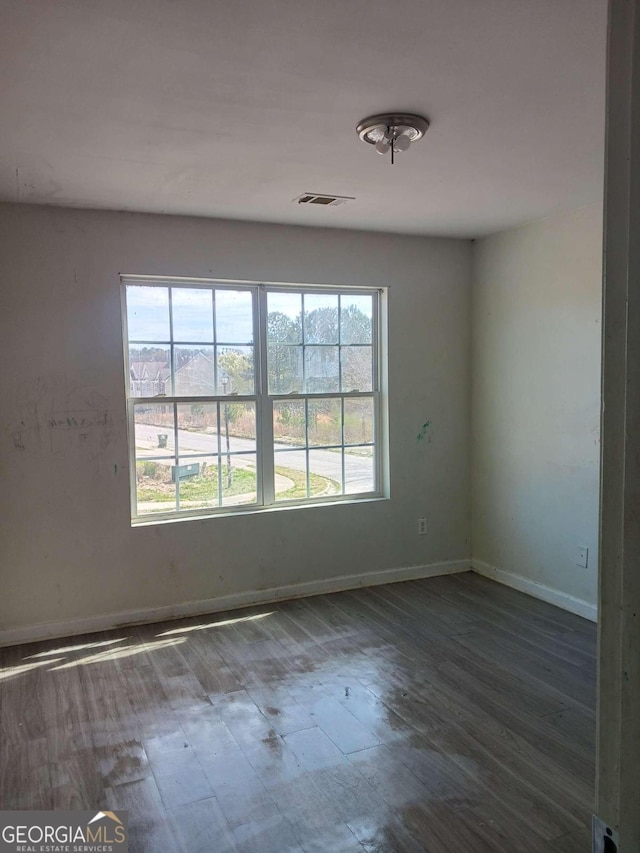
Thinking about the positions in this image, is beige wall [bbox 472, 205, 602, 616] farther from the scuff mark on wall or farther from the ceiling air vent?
the scuff mark on wall

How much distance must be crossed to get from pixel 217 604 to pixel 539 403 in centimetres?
254

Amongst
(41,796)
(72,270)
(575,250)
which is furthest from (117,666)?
(575,250)

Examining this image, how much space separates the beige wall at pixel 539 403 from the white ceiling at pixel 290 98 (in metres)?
0.62

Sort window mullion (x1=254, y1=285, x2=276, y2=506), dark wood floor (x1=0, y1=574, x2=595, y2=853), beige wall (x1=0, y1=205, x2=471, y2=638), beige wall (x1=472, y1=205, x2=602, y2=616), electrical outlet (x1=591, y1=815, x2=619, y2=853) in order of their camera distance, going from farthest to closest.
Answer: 1. window mullion (x1=254, y1=285, x2=276, y2=506)
2. beige wall (x1=472, y1=205, x2=602, y2=616)
3. beige wall (x1=0, y1=205, x2=471, y2=638)
4. dark wood floor (x1=0, y1=574, x2=595, y2=853)
5. electrical outlet (x1=591, y1=815, x2=619, y2=853)

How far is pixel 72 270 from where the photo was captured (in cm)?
367

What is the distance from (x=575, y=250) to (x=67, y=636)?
3.88m

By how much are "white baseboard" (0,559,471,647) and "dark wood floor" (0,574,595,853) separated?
106mm

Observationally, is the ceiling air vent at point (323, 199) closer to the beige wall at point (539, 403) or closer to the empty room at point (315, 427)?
the empty room at point (315, 427)

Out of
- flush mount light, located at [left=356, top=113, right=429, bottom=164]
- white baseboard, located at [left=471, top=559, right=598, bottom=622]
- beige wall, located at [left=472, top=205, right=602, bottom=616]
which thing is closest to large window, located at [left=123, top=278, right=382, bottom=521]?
beige wall, located at [left=472, top=205, right=602, bottom=616]

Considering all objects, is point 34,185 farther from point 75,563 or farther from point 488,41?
point 488,41

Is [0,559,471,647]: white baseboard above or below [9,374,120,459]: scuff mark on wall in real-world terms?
below

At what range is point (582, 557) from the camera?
3.97 metres

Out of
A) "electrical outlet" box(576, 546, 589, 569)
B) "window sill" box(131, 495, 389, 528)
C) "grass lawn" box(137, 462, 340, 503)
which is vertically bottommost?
"electrical outlet" box(576, 546, 589, 569)

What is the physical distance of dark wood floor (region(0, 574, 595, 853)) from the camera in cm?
211
